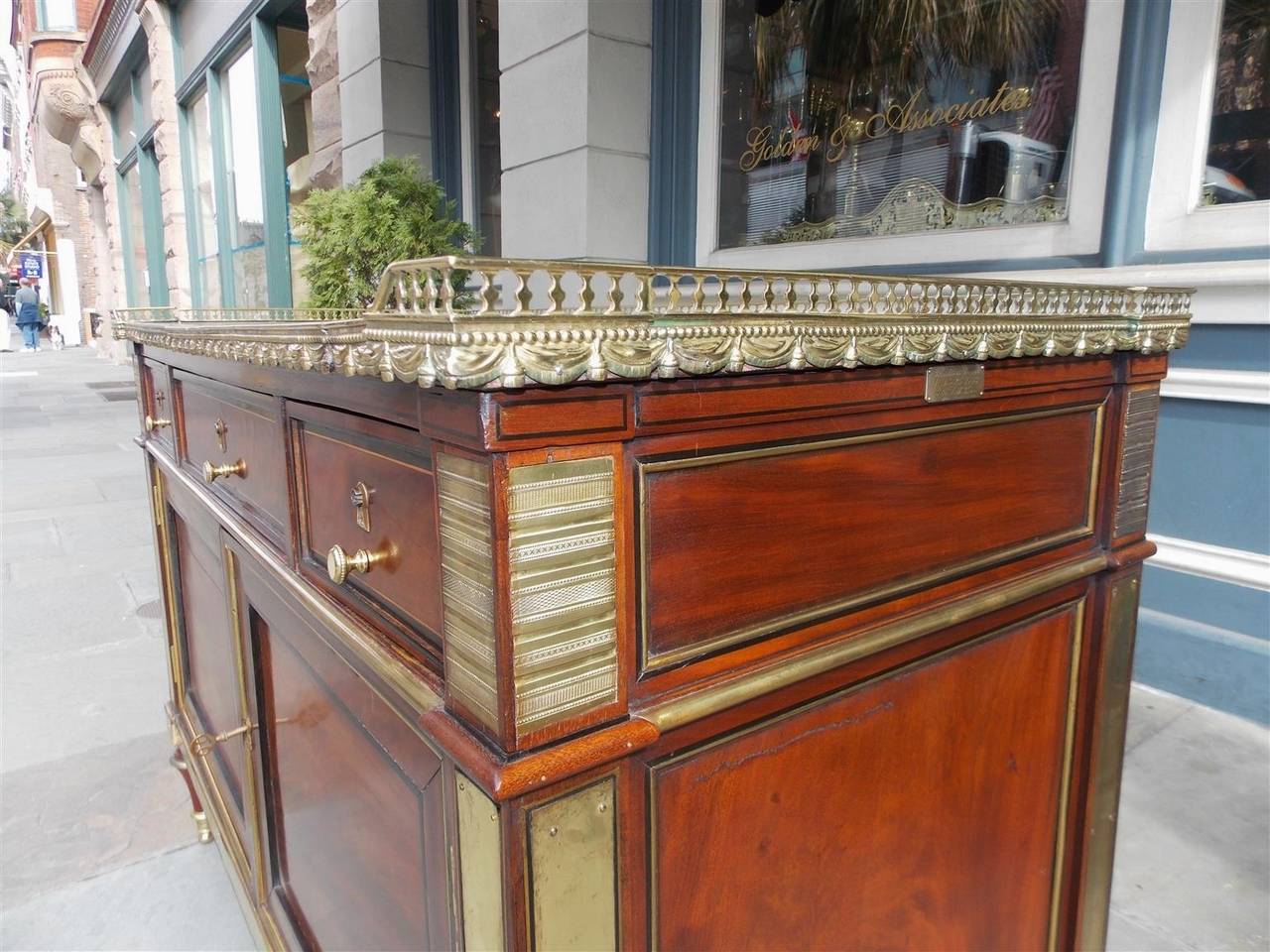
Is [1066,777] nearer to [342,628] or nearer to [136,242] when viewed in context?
[342,628]

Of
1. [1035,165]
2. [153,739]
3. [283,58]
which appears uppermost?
[283,58]

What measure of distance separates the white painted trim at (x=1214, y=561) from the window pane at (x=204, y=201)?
30.4 ft

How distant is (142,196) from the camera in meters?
12.4

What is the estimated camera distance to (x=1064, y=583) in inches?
40.5

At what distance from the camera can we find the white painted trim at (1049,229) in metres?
2.29

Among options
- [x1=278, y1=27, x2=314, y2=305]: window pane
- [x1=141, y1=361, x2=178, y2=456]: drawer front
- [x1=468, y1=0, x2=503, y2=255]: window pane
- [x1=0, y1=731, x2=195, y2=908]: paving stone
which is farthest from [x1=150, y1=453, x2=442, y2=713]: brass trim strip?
[x1=278, y1=27, x2=314, y2=305]: window pane

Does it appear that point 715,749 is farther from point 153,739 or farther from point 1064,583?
point 153,739

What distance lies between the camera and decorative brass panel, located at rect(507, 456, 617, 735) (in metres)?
0.56

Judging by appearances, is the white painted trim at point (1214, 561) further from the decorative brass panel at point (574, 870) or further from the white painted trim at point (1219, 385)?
the decorative brass panel at point (574, 870)

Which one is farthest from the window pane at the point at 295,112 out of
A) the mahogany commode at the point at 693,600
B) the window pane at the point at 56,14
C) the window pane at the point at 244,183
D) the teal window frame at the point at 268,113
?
the window pane at the point at 56,14

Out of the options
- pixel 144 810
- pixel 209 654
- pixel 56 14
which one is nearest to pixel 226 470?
pixel 209 654

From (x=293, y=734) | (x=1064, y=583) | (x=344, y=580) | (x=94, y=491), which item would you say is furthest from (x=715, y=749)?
(x=94, y=491)

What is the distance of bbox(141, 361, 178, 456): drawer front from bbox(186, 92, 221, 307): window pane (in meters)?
7.98

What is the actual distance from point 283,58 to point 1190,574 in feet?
26.2
